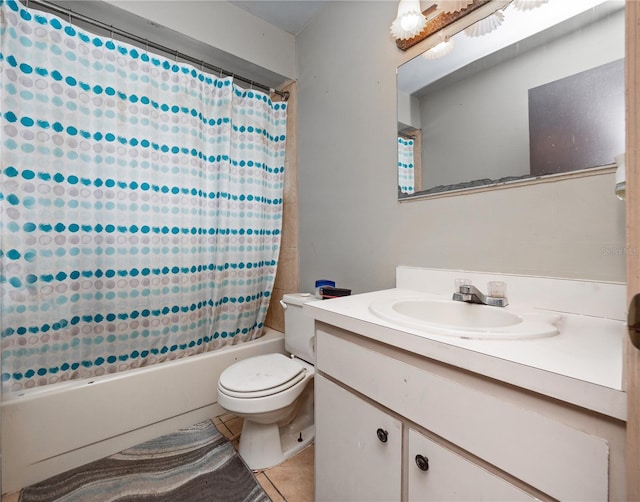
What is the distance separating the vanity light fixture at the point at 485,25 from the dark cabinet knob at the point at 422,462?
1.41 metres

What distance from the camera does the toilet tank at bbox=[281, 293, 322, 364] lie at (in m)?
1.54

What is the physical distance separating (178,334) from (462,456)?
1.51 metres

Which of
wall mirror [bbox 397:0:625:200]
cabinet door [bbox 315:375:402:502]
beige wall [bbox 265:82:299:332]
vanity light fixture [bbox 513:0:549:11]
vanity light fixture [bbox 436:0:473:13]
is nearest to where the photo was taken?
cabinet door [bbox 315:375:402:502]

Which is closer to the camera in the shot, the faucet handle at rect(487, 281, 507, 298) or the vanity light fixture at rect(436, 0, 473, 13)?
the faucet handle at rect(487, 281, 507, 298)

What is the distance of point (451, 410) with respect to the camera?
2.03 feet

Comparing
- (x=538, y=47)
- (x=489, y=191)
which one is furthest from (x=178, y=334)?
(x=538, y=47)

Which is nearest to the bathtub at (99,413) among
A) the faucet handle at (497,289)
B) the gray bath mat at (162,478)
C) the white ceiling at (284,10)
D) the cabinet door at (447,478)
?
the gray bath mat at (162,478)

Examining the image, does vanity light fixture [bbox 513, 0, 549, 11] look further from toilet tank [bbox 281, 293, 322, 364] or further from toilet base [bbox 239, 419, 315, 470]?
toilet base [bbox 239, 419, 315, 470]

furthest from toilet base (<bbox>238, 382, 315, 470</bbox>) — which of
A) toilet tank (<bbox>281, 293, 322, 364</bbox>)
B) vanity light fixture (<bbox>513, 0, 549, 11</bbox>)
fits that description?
vanity light fixture (<bbox>513, 0, 549, 11</bbox>)

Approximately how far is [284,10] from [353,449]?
7.42ft

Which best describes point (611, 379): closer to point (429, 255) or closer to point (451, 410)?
point (451, 410)

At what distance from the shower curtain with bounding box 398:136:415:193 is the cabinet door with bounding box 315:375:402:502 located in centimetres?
91

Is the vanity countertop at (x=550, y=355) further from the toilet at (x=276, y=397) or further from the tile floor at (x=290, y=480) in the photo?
the tile floor at (x=290, y=480)

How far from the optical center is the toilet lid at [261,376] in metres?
1.24
